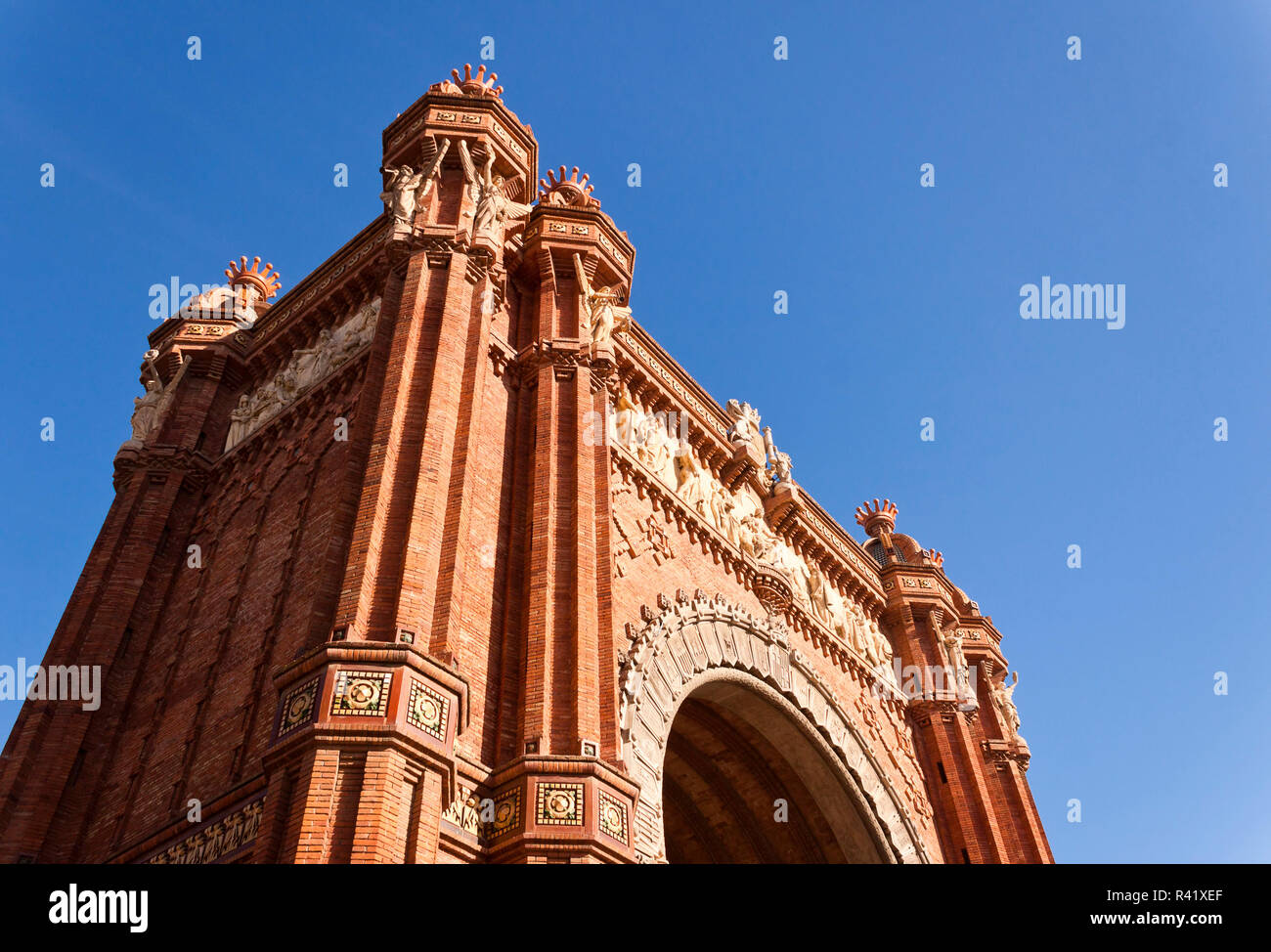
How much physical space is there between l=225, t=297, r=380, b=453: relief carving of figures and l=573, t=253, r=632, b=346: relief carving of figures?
282 centimetres

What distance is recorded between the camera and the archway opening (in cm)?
1644

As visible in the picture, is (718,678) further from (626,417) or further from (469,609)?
(469,609)

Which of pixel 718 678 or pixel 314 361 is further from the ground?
pixel 314 361

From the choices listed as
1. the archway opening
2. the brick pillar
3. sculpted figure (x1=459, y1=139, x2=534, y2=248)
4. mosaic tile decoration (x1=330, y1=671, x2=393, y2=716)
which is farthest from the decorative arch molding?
the brick pillar

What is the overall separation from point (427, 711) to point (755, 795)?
9.47 m

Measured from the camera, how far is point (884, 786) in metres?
17.5

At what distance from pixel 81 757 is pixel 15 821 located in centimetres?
94

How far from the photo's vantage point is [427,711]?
8867mm

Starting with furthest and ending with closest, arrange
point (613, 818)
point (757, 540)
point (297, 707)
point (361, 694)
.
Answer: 1. point (757, 540)
2. point (613, 818)
3. point (297, 707)
4. point (361, 694)

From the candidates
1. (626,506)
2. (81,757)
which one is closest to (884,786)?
(626,506)

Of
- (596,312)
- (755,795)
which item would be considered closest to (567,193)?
(596,312)

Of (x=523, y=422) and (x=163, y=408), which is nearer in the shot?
(x=523, y=422)
